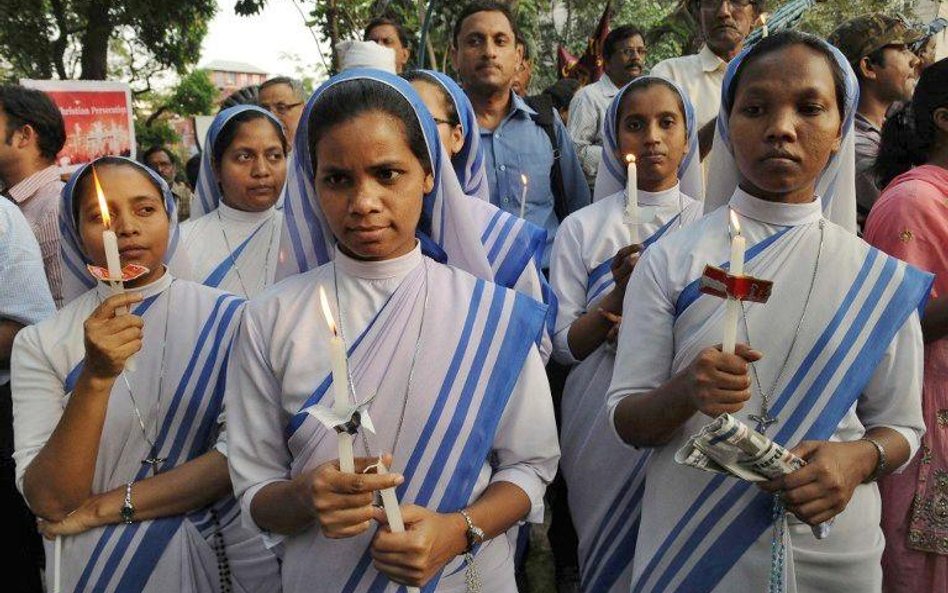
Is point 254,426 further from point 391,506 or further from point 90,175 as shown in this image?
point 90,175

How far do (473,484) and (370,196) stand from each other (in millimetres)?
739

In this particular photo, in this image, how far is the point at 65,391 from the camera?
8.05 feet

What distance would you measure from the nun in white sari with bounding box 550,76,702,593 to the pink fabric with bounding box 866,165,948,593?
788 mm

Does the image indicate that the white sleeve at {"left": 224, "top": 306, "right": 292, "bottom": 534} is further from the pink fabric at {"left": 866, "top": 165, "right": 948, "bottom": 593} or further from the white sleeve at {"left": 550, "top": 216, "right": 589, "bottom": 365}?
the pink fabric at {"left": 866, "top": 165, "right": 948, "bottom": 593}

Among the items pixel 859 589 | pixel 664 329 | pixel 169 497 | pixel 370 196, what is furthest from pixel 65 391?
pixel 859 589

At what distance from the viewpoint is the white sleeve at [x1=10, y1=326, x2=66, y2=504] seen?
93.0 inches

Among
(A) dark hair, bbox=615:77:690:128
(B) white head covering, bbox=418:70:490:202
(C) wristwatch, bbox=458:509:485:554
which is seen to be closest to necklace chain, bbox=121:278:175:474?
(C) wristwatch, bbox=458:509:485:554

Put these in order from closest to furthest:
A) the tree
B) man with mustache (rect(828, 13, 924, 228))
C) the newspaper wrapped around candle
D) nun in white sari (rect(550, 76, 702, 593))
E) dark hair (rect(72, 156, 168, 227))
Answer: the newspaper wrapped around candle < dark hair (rect(72, 156, 168, 227)) < nun in white sari (rect(550, 76, 702, 593)) < man with mustache (rect(828, 13, 924, 228)) < the tree

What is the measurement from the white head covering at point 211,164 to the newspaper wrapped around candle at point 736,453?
3.05 m

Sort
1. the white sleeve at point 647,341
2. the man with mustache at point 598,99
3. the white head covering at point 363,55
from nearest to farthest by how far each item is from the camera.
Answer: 1. the white sleeve at point 647,341
2. the white head covering at point 363,55
3. the man with mustache at point 598,99

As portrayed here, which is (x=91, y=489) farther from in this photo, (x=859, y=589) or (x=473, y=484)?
(x=859, y=589)

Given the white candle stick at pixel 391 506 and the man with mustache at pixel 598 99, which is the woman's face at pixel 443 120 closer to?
the man with mustache at pixel 598 99

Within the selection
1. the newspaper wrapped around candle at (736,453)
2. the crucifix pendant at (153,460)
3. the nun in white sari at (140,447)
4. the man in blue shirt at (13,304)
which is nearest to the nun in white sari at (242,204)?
the man in blue shirt at (13,304)

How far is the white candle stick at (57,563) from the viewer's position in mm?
2357
